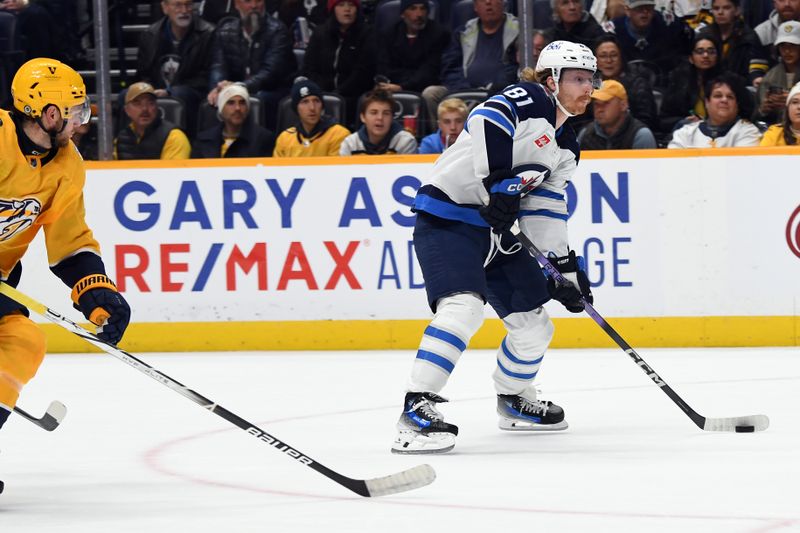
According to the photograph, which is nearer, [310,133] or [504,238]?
[504,238]

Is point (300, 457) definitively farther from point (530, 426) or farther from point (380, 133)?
point (380, 133)

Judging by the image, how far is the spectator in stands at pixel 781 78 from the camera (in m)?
6.71

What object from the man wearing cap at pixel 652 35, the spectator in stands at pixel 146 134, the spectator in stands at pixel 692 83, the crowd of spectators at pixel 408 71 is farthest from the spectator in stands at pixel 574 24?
the spectator in stands at pixel 146 134

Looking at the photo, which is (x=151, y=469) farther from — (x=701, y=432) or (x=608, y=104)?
(x=608, y=104)

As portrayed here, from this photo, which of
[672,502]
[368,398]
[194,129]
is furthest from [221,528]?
[194,129]

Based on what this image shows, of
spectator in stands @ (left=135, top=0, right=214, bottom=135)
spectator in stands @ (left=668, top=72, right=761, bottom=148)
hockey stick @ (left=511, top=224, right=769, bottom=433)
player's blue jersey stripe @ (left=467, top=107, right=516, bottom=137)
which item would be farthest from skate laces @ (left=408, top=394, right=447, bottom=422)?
spectator in stands @ (left=135, top=0, right=214, bottom=135)

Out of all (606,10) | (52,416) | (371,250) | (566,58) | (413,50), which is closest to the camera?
(52,416)

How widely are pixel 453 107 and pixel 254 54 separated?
1529mm

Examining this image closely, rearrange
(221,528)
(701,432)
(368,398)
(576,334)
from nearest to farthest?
(221,528), (701,432), (368,398), (576,334)

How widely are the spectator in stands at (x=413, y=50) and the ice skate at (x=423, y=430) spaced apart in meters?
3.59

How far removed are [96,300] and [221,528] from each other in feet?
2.59

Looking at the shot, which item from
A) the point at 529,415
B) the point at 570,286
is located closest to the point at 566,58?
the point at 570,286

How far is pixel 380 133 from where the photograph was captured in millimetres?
6781

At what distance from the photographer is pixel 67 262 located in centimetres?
383
